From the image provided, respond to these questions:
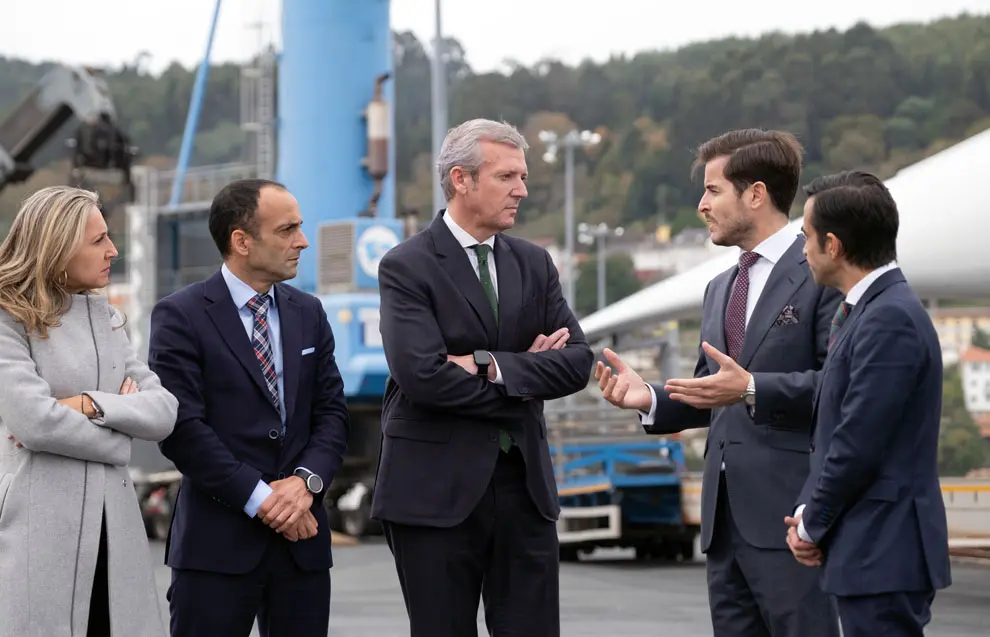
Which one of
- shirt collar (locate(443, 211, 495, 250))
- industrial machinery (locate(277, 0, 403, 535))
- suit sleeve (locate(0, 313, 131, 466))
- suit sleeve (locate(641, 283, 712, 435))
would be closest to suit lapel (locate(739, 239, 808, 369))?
suit sleeve (locate(641, 283, 712, 435))

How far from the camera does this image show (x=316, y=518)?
17.2 ft

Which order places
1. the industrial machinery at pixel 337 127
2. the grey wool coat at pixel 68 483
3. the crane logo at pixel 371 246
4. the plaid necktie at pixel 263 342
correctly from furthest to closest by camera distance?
the industrial machinery at pixel 337 127 → the crane logo at pixel 371 246 → the plaid necktie at pixel 263 342 → the grey wool coat at pixel 68 483

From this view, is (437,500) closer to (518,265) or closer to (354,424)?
(518,265)

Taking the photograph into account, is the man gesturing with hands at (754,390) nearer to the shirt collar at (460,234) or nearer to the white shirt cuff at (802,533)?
the white shirt cuff at (802,533)

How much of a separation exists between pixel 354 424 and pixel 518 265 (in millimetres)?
19463

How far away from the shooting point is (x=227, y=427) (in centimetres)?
520

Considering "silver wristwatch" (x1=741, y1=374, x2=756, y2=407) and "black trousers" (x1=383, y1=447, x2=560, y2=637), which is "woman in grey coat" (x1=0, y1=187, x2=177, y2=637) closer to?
"black trousers" (x1=383, y1=447, x2=560, y2=637)

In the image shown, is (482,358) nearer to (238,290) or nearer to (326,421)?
(326,421)

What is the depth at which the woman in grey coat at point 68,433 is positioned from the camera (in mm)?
4719

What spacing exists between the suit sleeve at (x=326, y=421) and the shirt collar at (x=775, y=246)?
1.52 metres

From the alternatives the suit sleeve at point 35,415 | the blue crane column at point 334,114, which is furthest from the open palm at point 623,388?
the blue crane column at point 334,114

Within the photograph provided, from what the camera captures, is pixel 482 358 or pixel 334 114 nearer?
pixel 482 358

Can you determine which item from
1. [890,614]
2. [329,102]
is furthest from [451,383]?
[329,102]

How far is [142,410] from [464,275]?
1147 millimetres
